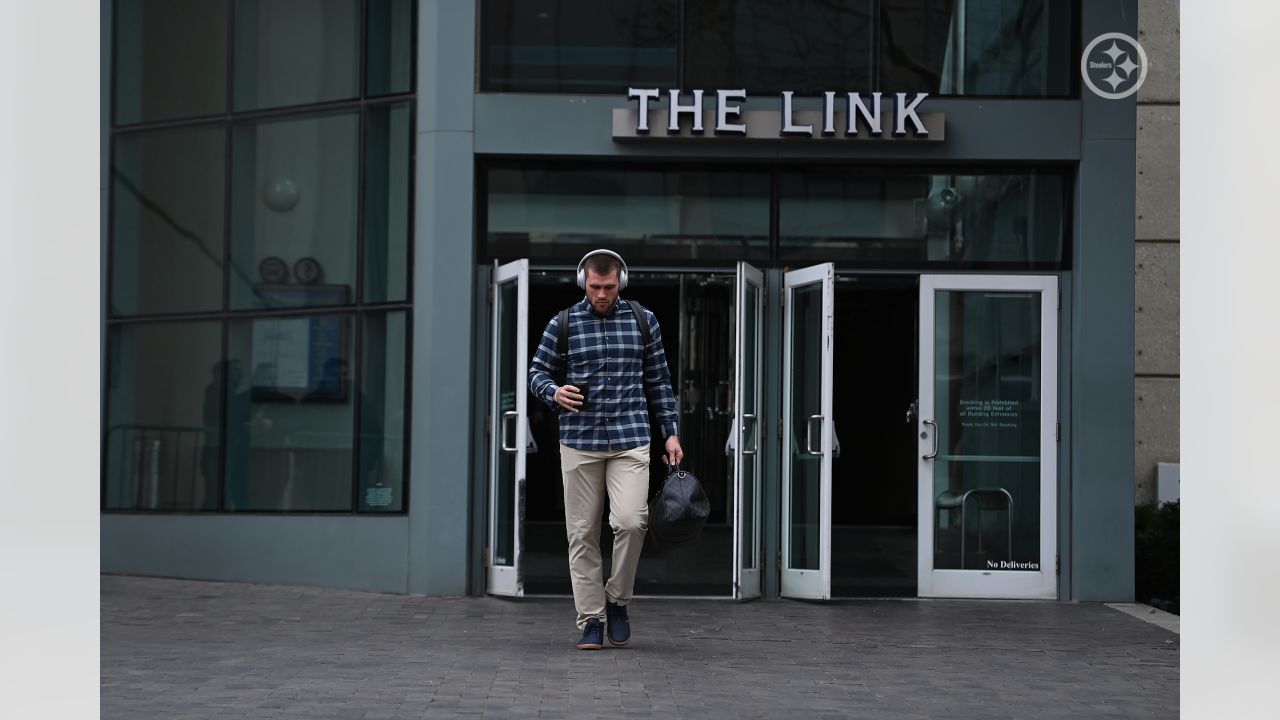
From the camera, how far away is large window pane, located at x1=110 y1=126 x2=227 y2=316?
10062 millimetres

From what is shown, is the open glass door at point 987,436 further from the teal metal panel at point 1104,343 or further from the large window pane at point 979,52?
the large window pane at point 979,52

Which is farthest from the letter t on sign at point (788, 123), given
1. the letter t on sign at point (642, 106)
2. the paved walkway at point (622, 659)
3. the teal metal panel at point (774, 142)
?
the paved walkway at point (622, 659)

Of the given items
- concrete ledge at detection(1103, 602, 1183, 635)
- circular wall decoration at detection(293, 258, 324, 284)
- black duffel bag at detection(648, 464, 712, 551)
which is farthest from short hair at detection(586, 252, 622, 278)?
concrete ledge at detection(1103, 602, 1183, 635)

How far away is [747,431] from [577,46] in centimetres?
286

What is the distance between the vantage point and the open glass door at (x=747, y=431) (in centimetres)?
908

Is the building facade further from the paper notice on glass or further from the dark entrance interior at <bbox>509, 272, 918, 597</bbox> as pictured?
the dark entrance interior at <bbox>509, 272, 918, 597</bbox>

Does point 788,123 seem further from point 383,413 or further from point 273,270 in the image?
point 273,270

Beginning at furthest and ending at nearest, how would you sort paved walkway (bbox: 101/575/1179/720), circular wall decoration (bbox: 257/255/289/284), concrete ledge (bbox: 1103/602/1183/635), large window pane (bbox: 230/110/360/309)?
circular wall decoration (bbox: 257/255/289/284) < large window pane (bbox: 230/110/360/309) < concrete ledge (bbox: 1103/602/1183/635) < paved walkway (bbox: 101/575/1179/720)

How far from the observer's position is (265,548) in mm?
9594

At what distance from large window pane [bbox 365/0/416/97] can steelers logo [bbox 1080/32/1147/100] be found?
4.61m

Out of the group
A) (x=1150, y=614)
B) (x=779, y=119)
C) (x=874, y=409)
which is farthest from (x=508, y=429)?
(x=874, y=409)

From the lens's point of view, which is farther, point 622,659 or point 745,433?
point 745,433

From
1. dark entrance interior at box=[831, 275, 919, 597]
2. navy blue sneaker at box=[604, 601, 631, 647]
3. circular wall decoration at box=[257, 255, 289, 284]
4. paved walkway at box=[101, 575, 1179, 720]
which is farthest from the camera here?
dark entrance interior at box=[831, 275, 919, 597]

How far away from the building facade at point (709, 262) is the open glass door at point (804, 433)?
0.02 m
